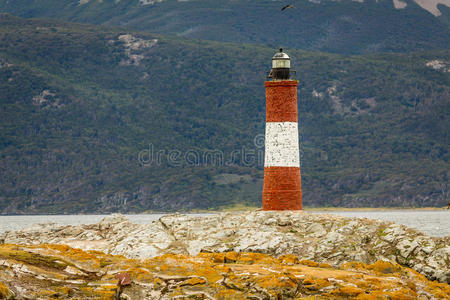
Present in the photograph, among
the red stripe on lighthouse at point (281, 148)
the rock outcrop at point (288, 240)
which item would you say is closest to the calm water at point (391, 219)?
the red stripe on lighthouse at point (281, 148)

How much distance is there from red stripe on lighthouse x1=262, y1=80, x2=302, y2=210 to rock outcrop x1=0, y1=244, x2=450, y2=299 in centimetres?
889

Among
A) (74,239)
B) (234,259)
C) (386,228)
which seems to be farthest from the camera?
(74,239)

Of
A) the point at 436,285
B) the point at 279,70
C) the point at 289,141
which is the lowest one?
the point at 436,285

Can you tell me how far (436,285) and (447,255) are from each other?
2.48 m

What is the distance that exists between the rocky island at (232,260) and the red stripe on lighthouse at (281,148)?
1.74m

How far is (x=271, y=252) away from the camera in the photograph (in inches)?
1335

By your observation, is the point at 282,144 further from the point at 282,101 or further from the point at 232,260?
the point at 232,260

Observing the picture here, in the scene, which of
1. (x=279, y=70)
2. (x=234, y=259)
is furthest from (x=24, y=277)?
(x=279, y=70)

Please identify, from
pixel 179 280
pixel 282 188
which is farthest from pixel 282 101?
pixel 179 280

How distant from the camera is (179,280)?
28.7m

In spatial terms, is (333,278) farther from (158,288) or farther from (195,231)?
(195,231)

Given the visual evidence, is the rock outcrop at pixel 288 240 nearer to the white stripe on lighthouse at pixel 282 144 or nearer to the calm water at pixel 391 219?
the white stripe on lighthouse at pixel 282 144

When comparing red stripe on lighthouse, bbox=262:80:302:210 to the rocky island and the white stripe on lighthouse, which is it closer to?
the white stripe on lighthouse

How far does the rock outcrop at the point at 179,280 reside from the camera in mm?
27266
